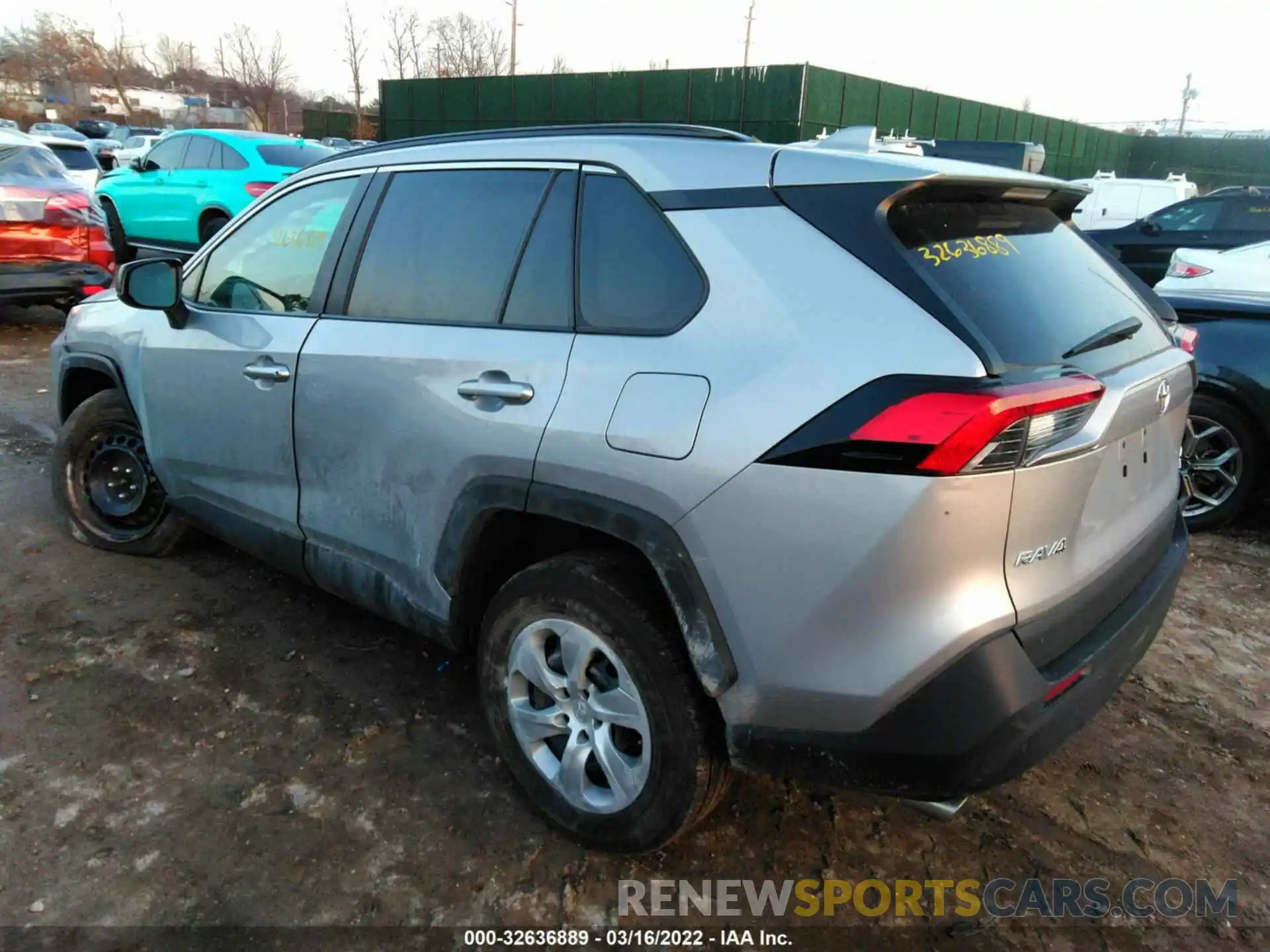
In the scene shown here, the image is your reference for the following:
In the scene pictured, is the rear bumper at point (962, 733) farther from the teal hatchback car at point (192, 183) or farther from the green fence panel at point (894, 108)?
the green fence panel at point (894, 108)

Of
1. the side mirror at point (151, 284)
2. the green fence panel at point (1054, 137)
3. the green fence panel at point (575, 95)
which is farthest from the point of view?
the green fence panel at point (1054, 137)

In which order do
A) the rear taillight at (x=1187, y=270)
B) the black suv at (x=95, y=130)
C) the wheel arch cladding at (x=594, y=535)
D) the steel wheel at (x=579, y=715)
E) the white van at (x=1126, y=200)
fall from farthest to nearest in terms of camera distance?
the black suv at (x=95, y=130) → the white van at (x=1126, y=200) → the rear taillight at (x=1187, y=270) → the steel wheel at (x=579, y=715) → the wheel arch cladding at (x=594, y=535)

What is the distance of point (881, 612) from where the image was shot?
1.81m

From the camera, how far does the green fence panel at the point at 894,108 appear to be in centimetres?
2936

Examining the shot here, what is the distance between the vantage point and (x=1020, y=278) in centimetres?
212

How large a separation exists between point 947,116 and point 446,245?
112 feet

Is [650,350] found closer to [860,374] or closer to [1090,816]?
[860,374]

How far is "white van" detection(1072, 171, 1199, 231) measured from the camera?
1708 centimetres

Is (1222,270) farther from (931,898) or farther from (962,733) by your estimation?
(962,733)

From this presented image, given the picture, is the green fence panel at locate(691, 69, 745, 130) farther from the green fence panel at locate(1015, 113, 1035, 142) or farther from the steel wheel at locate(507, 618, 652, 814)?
the steel wheel at locate(507, 618, 652, 814)

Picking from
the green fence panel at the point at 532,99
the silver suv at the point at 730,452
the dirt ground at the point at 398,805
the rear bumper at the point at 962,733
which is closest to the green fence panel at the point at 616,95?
the green fence panel at the point at 532,99

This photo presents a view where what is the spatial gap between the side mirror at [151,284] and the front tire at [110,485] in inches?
32.9

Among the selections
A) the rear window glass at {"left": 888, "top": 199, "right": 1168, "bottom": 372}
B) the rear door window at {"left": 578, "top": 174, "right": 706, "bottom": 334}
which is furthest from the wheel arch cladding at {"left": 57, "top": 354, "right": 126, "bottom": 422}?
the rear window glass at {"left": 888, "top": 199, "right": 1168, "bottom": 372}

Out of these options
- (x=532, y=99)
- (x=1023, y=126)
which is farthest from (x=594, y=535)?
(x=1023, y=126)
